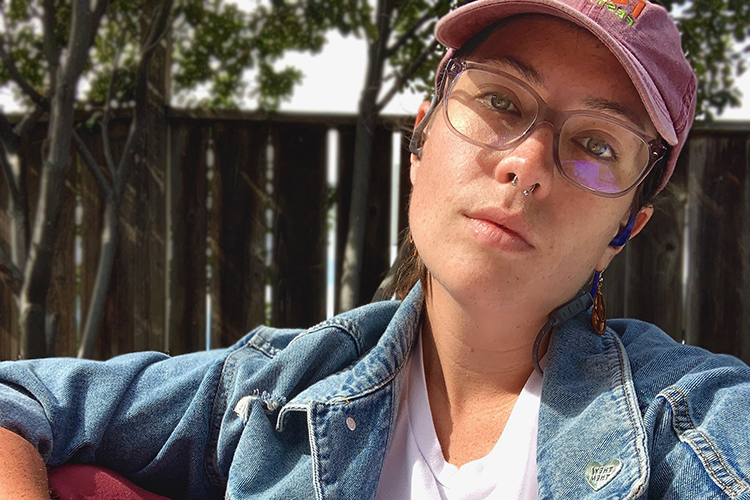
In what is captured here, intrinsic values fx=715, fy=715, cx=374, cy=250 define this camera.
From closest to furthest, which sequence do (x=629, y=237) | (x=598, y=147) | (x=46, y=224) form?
(x=598, y=147) → (x=629, y=237) → (x=46, y=224)

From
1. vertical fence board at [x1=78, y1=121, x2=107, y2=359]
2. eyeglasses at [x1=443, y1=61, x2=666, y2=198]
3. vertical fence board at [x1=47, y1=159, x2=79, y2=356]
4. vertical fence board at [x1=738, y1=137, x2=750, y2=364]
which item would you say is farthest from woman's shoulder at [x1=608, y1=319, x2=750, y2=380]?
vertical fence board at [x1=47, y1=159, x2=79, y2=356]

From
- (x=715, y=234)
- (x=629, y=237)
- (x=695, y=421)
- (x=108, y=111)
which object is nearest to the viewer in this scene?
(x=695, y=421)

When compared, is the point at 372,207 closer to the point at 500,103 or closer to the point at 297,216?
the point at 297,216

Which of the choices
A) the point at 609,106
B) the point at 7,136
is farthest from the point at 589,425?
the point at 7,136

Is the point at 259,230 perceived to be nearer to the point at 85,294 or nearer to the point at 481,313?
the point at 85,294

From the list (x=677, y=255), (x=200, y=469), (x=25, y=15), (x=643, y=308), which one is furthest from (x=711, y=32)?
(x=25, y=15)

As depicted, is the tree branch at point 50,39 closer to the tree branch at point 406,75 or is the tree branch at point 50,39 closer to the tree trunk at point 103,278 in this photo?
the tree trunk at point 103,278

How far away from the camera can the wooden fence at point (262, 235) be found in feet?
12.7

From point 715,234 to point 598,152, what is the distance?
279 cm

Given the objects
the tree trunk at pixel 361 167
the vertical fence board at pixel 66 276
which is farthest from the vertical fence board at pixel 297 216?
the vertical fence board at pixel 66 276

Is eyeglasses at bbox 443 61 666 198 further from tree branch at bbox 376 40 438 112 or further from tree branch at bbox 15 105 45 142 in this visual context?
tree branch at bbox 15 105 45 142

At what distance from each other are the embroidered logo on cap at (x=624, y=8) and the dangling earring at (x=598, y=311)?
0.57 meters

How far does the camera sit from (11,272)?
3.18 m

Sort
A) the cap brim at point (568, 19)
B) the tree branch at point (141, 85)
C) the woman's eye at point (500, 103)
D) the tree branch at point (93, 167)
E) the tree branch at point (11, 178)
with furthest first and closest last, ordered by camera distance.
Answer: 1. the tree branch at point (141, 85)
2. the tree branch at point (93, 167)
3. the tree branch at point (11, 178)
4. the woman's eye at point (500, 103)
5. the cap brim at point (568, 19)
